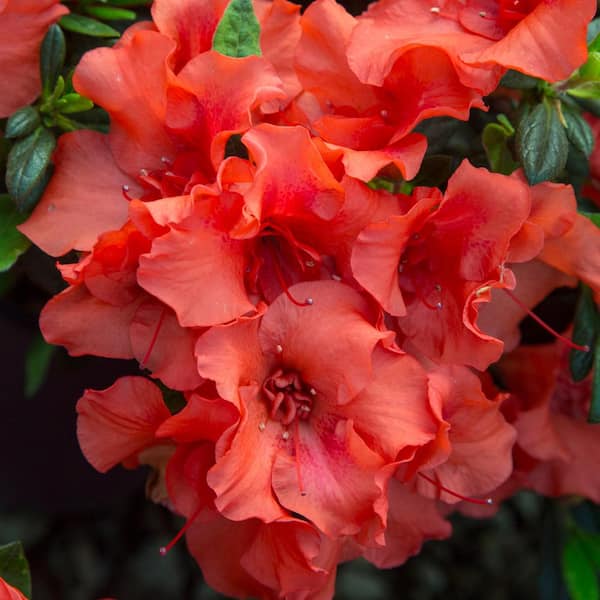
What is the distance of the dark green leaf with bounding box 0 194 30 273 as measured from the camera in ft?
2.55

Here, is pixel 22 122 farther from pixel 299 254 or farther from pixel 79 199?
pixel 299 254

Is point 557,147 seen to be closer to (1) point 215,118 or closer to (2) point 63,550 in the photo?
(1) point 215,118

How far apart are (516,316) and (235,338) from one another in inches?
10.9

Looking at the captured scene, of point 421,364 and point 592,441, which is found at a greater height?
point 421,364

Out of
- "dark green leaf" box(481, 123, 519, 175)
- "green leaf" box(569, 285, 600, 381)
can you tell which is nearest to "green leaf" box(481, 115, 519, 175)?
"dark green leaf" box(481, 123, 519, 175)

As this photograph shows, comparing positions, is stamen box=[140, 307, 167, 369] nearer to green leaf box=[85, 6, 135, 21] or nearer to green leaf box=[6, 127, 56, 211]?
→ green leaf box=[6, 127, 56, 211]

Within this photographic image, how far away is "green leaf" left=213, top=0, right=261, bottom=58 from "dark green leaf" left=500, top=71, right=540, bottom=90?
198 millimetres

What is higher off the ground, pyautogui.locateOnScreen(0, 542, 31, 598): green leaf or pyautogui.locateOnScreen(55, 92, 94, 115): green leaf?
pyautogui.locateOnScreen(55, 92, 94, 115): green leaf

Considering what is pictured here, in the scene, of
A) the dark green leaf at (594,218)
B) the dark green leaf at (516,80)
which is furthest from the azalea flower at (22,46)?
the dark green leaf at (594,218)

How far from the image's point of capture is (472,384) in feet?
2.44

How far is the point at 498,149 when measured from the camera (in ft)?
2.54

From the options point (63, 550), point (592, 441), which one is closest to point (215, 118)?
point (592, 441)

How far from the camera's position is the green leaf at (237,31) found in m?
0.69

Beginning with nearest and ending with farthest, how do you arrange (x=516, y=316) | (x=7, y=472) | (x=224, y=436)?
1. (x=224, y=436)
2. (x=516, y=316)
3. (x=7, y=472)
